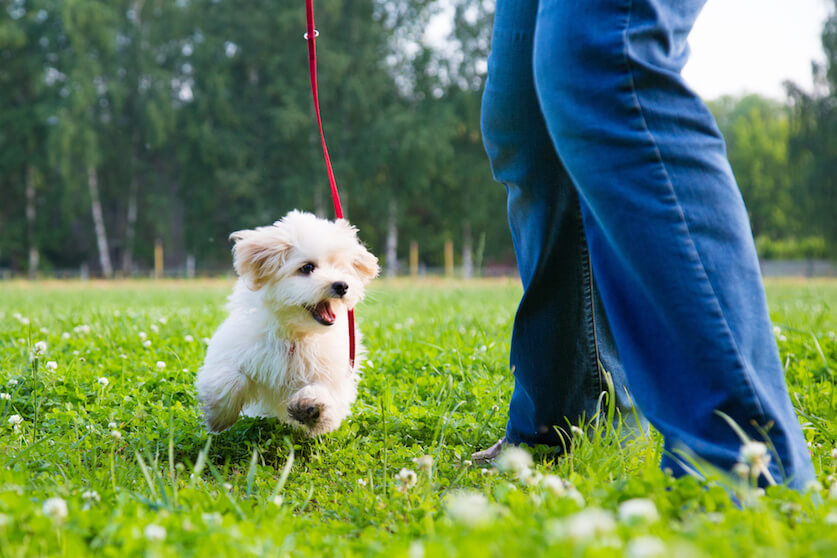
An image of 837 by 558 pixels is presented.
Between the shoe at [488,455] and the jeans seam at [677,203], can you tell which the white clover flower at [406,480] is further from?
the jeans seam at [677,203]

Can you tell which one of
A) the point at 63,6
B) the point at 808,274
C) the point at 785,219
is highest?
the point at 63,6

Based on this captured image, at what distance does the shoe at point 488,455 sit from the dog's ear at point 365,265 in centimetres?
120

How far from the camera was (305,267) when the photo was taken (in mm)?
3102

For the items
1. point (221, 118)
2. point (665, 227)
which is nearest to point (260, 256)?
point (665, 227)

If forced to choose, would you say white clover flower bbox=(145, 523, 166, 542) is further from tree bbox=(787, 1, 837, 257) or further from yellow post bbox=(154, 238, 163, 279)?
tree bbox=(787, 1, 837, 257)

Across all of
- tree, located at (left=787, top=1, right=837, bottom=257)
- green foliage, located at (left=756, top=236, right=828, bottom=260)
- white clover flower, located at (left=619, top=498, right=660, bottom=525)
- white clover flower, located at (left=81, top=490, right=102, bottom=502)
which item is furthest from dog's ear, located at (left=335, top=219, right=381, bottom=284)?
green foliage, located at (left=756, top=236, right=828, bottom=260)

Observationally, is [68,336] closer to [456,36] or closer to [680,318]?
[680,318]

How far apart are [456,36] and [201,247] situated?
15639 mm

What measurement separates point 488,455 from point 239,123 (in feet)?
100

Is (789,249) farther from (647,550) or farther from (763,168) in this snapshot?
(647,550)

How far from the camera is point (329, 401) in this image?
2.64 metres

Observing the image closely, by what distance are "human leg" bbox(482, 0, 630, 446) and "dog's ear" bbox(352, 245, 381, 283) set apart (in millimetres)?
1072

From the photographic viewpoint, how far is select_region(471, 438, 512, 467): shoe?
7.72 feet

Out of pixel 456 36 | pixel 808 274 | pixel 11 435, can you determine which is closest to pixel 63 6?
pixel 456 36
